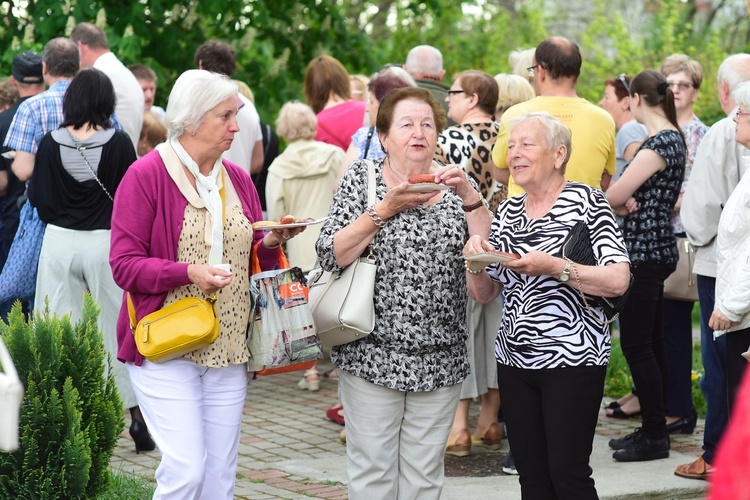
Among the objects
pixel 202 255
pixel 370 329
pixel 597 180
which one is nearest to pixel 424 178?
pixel 370 329

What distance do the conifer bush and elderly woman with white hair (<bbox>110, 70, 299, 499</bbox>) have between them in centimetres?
53

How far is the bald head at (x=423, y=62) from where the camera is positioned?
27.2 ft

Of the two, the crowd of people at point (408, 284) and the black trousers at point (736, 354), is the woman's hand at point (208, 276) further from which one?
the black trousers at point (736, 354)

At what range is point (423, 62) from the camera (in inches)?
328

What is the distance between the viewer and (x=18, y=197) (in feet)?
24.9

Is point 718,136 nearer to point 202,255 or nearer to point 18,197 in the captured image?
point 202,255

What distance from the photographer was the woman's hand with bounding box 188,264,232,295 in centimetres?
402

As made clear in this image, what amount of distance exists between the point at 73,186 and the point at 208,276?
8.99 feet

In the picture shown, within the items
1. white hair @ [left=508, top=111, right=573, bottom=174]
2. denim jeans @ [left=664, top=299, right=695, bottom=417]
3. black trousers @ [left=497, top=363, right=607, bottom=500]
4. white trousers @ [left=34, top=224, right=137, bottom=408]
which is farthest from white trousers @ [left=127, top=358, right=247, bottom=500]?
denim jeans @ [left=664, top=299, right=695, bottom=417]

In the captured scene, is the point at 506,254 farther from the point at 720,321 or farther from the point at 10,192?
the point at 10,192

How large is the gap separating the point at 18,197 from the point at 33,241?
903mm

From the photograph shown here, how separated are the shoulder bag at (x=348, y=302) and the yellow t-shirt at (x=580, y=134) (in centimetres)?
182

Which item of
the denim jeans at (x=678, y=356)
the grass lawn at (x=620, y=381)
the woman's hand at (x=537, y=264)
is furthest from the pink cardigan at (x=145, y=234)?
the grass lawn at (x=620, y=381)

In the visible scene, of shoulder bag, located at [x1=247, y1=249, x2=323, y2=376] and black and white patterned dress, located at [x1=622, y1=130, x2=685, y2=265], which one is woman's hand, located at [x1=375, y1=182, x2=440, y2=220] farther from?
black and white patterned dress, located at [x1=622, y1=130, x2=685, y2=265]
